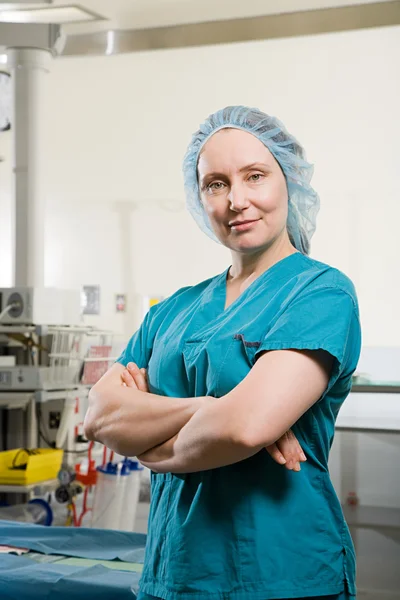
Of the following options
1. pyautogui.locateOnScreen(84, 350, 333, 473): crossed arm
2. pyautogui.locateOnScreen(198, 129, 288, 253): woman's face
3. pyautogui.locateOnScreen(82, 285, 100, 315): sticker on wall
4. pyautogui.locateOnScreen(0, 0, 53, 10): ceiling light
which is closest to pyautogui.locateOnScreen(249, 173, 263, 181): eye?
pyautogui.locateOnScreen(198, 129, 288, 253): woman's face

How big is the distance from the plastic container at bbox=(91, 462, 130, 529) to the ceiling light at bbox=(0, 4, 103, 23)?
8.49 ft

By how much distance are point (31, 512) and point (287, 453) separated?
3079 mm

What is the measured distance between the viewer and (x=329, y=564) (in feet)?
3.52

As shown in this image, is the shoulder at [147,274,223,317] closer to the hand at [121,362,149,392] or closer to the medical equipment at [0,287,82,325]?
the hand at [121,362,149,392]

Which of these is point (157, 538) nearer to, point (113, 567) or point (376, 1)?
point (113, 567)

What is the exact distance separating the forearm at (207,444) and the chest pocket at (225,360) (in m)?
0.06

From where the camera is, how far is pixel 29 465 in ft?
12.1

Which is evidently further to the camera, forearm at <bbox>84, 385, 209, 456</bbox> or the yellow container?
the yellow container

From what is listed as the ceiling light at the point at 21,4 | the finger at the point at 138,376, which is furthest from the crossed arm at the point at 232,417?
the ceiling light at the point at 21,4

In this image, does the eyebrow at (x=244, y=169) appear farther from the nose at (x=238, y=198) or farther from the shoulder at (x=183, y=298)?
the shoulder at (x=183, y=298)

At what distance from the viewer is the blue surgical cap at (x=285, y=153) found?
4.07 ft

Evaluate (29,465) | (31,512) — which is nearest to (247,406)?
(29,465)

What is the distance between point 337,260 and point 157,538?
3.47 m

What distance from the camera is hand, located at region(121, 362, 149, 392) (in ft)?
4.12
